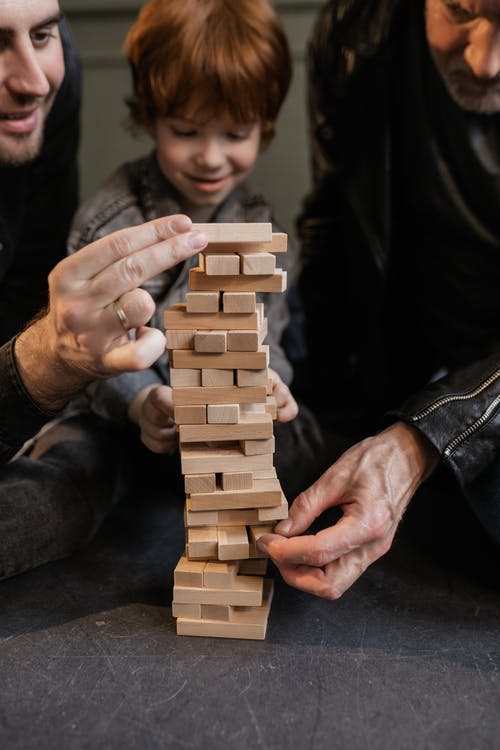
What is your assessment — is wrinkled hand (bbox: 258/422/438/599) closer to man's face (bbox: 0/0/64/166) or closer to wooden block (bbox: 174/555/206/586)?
wooden block (bbox: 174/555/206/586)

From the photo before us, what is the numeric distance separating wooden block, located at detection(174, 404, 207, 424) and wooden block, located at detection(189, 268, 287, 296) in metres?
0.18

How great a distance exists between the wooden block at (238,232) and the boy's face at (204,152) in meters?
0.56

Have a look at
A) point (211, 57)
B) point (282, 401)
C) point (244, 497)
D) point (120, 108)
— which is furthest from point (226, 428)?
point (120, 108)

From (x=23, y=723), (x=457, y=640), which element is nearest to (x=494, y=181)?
(x=457, y=640)

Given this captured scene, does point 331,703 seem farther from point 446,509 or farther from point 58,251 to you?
point 58,251

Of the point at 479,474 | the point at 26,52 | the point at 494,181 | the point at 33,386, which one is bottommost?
the point at 479,474

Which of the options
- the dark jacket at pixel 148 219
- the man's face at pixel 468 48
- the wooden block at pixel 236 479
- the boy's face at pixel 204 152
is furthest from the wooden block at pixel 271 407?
the man's face at pixel 468 48

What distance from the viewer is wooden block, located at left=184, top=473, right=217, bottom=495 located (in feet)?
4.03

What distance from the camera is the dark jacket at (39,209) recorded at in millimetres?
1845

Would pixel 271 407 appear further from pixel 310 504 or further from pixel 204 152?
pixel 204 152

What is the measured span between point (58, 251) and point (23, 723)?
1.22 metres

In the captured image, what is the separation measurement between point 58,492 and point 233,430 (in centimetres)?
50

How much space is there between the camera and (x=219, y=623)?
127 cm

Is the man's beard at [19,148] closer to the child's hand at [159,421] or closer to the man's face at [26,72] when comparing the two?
the man's face at [26,72]
